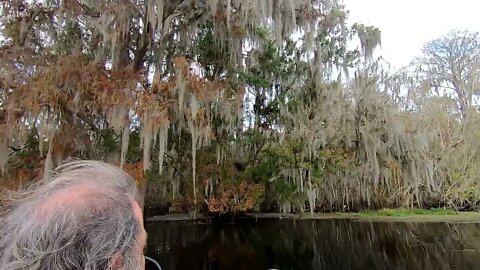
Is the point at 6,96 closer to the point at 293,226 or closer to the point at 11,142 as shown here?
the point at 11,142

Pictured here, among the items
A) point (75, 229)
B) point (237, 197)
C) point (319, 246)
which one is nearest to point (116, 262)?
point (75, 229)

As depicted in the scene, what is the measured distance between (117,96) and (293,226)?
10.8 metres

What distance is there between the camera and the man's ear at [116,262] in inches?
26.4

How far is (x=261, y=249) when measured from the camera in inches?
397

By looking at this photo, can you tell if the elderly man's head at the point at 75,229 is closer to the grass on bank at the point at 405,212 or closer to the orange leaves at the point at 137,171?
the orange leaves at the point at 137,171

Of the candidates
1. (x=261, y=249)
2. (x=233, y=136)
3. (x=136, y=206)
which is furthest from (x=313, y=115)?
(x=136, y=206)

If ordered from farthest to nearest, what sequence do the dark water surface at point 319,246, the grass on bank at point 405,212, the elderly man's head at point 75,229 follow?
the grass on bank at point 405,212 < the dark water surface at point 319,246 < the elderly man's head at point 75,229

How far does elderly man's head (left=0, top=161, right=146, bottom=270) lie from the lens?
2.11 ft

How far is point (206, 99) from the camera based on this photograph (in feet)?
20.6

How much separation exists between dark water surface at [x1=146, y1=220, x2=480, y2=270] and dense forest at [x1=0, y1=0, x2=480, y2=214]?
1156mm

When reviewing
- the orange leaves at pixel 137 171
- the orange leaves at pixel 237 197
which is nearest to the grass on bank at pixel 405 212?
the orange leaves at pixel 237 197

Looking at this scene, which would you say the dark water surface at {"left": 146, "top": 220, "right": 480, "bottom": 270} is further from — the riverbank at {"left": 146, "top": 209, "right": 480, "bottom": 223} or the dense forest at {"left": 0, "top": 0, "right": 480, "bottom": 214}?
the riverbank at {"left": 146, "top": 209, "right": 480, "bottom": 223}

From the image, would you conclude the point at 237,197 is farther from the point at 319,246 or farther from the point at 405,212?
the point at 405,212

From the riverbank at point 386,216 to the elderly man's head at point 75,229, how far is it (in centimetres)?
1533
